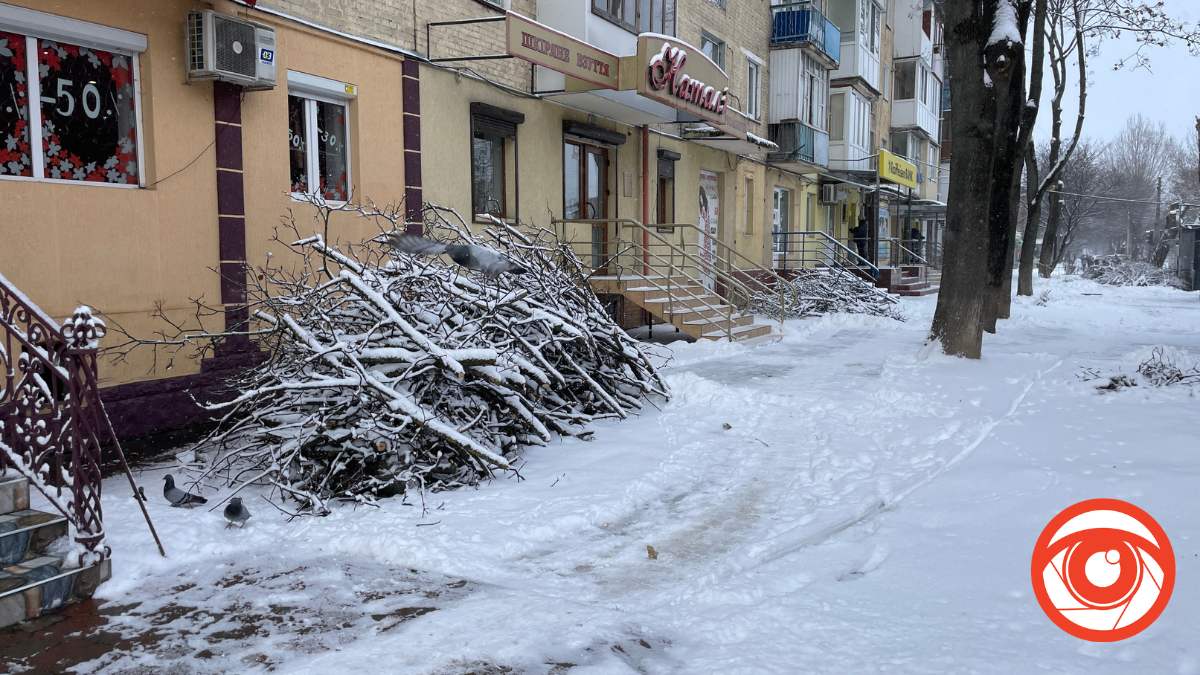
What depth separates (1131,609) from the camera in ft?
11.4

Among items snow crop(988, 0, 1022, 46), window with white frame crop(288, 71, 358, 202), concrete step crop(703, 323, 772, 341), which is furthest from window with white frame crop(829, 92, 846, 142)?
window with white frame crop(288, 71, 358, 202)

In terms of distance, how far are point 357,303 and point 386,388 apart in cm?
114

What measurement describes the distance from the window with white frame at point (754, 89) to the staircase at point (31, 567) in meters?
19.8

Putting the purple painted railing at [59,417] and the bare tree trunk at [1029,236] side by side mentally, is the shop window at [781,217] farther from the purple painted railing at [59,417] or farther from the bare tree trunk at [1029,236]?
the purple painted railing at [59,417]

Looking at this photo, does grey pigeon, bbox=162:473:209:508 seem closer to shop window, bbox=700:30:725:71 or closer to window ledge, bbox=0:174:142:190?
window ledge, bbox=0:174:142:190

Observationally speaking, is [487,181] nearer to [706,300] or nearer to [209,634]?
[706,300]

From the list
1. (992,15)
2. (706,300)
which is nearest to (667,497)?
(992,15)

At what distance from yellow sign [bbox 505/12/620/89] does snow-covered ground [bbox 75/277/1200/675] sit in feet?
17.9

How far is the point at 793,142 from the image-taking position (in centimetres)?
2217

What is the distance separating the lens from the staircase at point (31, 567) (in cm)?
377

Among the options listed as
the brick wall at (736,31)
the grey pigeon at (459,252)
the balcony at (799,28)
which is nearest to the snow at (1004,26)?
the brick wall at (736,31)

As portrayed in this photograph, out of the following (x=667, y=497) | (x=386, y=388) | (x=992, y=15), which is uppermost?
(x=992, y=15)

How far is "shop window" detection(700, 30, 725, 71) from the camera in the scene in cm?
1875

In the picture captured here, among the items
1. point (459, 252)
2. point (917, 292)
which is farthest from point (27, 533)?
point (917, 292)
